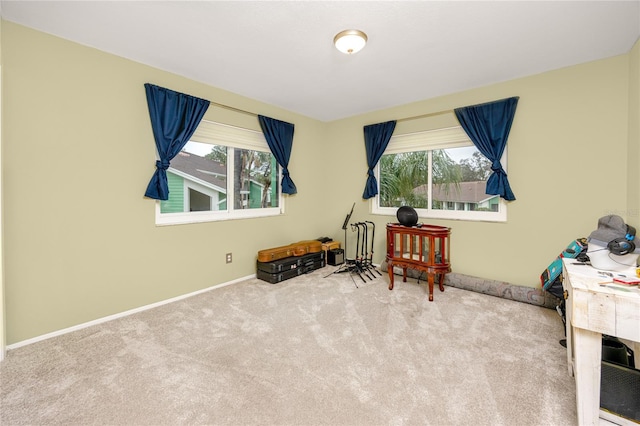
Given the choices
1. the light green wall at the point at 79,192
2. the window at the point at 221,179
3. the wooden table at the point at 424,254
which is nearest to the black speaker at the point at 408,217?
the wooden table at the point at 424,254

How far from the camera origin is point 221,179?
3389 mm

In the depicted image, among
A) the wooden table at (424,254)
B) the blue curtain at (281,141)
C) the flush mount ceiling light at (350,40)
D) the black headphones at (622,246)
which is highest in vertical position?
the flush mount ceiling light at (350,40)

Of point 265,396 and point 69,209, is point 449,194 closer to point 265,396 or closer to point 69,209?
point 265,396

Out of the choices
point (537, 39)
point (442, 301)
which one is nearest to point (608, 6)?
point (537, 39)

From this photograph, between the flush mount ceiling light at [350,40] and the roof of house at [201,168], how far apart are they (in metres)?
2.01

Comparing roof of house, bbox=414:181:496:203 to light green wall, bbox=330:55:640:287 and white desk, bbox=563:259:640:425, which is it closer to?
light green wall, bbox=330:55:640:287

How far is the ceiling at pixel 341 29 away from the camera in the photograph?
6.06 feet

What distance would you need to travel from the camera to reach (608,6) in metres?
1.83

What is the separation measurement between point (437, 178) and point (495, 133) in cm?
84

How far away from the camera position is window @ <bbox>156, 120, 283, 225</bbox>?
2984 millimetres

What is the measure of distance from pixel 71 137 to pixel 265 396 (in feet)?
8.40

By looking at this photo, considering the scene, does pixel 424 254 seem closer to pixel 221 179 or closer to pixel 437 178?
pixel 437 178

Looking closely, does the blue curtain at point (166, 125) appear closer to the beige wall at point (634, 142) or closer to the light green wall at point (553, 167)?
the light green wall at point (553, 167)

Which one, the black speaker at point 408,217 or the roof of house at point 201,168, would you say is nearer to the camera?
the roof of house at point 201,168
